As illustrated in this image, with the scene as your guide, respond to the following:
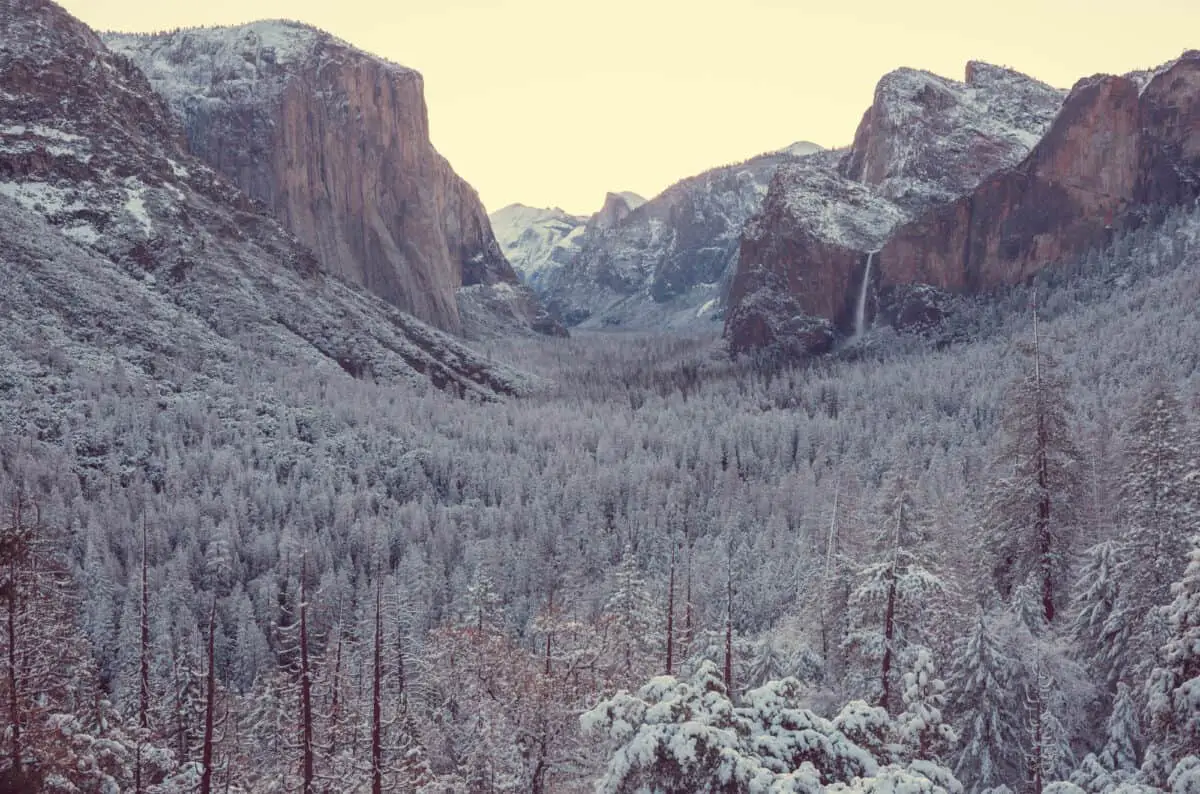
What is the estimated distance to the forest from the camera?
666 inches

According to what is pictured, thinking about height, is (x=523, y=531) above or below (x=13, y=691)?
below

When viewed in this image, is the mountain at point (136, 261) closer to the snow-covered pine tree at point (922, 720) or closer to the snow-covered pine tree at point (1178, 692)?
the snow-covered pine tree at point (922, 720)

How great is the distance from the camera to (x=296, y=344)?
519 ft

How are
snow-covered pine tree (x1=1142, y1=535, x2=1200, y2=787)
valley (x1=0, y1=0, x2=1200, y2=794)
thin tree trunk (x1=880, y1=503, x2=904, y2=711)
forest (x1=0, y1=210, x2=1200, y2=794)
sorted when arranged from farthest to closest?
thin tree trunk (x1=880, y1=503, x2=904, y2=711) → valley (x1=0, y1=0, x2=1200, y2=794) → forest (x1=0, y1=210, x2=1200, y2=794) → snow-covered pine tree (x1=1142, y1=535, x2=1200, y2=787)

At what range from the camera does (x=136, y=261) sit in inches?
5886

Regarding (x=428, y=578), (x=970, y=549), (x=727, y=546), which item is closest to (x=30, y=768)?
(x=970, y=549)

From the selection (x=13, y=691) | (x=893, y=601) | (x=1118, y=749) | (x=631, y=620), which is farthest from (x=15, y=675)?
(x=1118, y=749)

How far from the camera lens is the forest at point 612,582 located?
16906 millimetres

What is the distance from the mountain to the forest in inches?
265

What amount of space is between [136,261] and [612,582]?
125428 millimetres

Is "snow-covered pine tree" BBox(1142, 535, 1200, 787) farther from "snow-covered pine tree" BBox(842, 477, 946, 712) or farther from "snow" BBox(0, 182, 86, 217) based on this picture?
"snow" BBox(0, 182, 86, 217)

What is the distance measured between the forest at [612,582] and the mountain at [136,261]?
22.1 feet

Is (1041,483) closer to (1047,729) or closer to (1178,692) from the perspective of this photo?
(1047,729)

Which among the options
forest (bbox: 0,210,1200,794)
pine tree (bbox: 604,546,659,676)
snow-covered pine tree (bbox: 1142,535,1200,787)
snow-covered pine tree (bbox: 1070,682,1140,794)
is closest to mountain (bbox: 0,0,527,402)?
forest (bbox: 0,210,1200,794)
